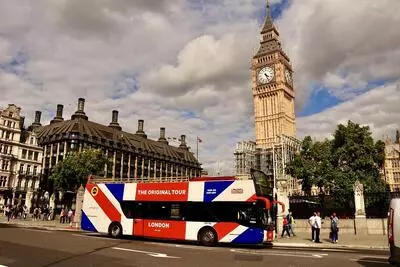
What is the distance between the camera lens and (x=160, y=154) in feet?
390

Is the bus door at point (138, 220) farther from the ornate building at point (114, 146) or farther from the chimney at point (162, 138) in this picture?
the chimney at point (162, 138)

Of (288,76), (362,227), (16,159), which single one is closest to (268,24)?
(288,76)

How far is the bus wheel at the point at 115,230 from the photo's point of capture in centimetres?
2281

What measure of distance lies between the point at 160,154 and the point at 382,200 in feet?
304

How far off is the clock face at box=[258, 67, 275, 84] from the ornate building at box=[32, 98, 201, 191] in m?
37.9

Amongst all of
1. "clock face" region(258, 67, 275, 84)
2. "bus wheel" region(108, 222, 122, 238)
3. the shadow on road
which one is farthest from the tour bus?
"clock face" region(258, 67, 275, 84)

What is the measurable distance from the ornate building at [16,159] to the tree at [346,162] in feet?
181

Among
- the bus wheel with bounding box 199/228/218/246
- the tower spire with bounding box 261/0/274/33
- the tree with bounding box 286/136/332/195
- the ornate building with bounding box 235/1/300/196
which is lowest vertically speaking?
the bus wheel with bounding box 199/228/218/246

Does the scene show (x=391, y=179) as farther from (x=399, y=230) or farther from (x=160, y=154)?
(x=399, y=230)

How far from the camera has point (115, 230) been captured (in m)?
23.0

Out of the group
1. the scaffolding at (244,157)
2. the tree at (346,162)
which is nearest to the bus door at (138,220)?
the tree at (346,162)

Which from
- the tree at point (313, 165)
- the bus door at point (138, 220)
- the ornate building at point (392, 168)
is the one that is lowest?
the bus door at point (138, 220)

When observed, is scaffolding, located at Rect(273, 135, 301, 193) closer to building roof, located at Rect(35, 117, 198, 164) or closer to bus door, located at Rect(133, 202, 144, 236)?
building roof, located at Rect(35, 117, 198, 164)

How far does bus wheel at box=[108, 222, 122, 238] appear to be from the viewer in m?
22.8
